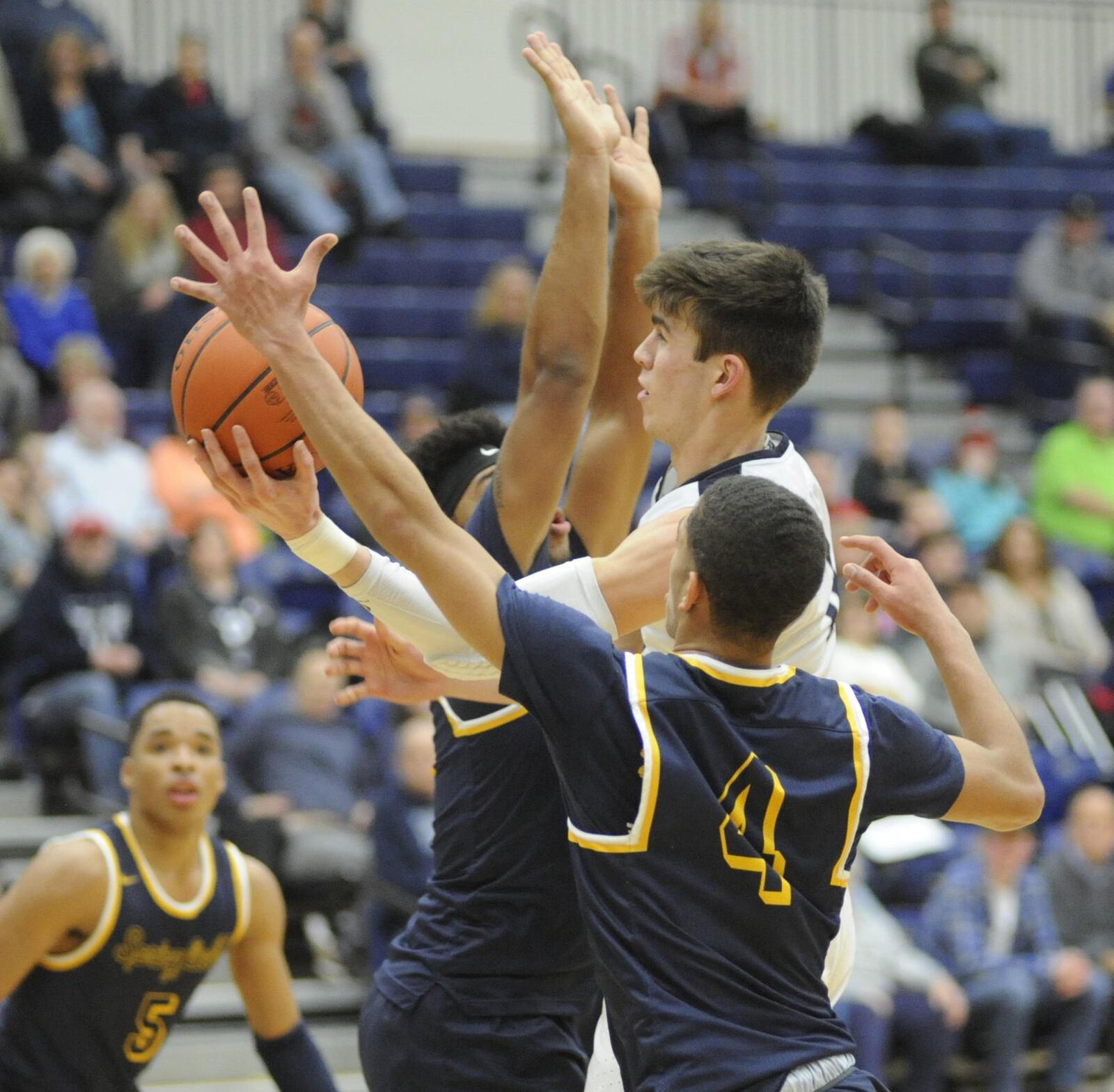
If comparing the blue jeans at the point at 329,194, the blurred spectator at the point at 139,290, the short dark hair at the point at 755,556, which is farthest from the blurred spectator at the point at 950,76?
the short dark hair at the point at 755,556

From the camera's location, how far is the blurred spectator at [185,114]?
1191 cm

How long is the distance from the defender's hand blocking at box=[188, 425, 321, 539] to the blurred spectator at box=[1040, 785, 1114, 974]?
19.2 ft

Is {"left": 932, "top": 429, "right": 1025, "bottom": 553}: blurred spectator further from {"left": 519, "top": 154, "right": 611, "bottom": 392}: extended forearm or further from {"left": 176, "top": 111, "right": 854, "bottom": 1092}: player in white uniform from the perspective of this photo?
{"left": 176, "top": 111, "right": 854, "bottom": 1092}: player in white uniform

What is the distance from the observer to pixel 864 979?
23.3ft

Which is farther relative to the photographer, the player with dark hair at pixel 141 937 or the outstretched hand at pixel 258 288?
the player with dark hair at pixel 141 937

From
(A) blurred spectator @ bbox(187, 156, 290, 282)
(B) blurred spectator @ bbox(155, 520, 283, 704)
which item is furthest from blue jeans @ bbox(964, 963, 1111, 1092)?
(A) blurred spectator @ bbox(187, 156, 290, 282)

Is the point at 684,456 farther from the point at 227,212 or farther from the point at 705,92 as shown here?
the point at 705,92

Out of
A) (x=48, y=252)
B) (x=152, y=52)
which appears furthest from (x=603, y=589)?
(x=152, y=52)

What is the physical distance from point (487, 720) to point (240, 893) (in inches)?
55.0

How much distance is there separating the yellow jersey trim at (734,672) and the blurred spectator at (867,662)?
17.7 ft

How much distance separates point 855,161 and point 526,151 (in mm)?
2659

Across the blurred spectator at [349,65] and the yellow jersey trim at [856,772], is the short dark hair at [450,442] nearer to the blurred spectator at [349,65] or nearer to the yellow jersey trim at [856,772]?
the yellow jersey trim at [856,772]

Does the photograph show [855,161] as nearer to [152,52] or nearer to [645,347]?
[152,52]

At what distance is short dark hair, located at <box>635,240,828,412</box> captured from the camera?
117 inches
